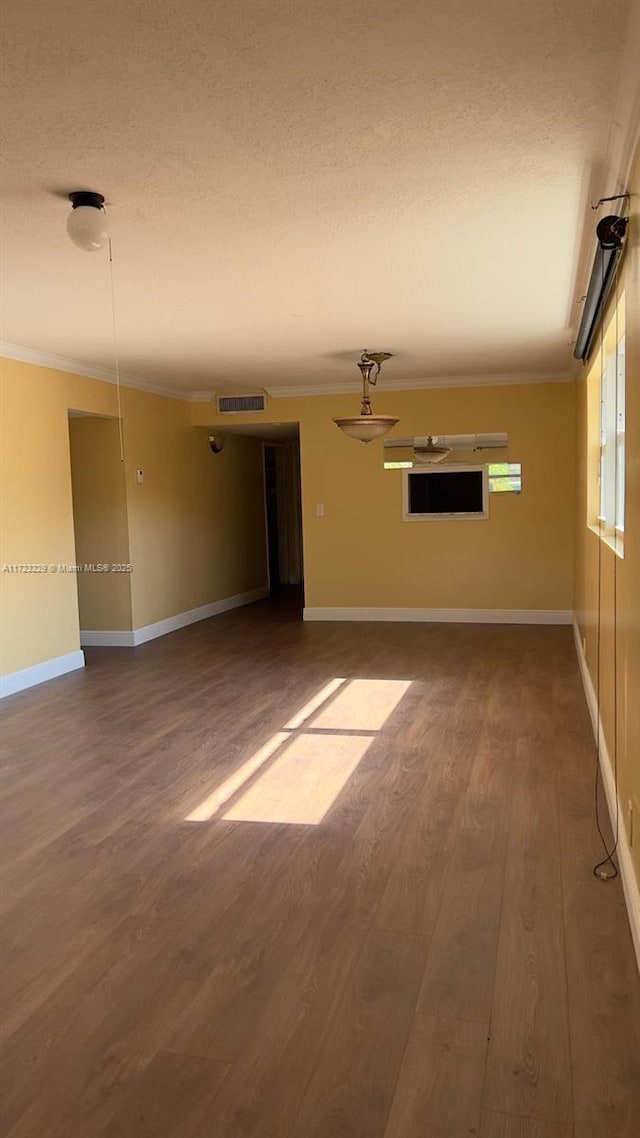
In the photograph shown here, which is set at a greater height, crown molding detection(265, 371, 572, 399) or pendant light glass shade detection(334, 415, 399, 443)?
crown molding detection(265, 371, 572, 399)

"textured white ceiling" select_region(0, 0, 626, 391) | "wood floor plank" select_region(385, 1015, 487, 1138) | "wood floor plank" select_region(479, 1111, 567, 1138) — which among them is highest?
"textured white ceiling" select_region(0, 0, 626, 391)

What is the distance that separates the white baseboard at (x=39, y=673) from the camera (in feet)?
19.4

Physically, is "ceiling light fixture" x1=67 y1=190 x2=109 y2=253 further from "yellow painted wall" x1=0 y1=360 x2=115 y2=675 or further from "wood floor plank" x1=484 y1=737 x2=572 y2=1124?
"yellow painted wall" x1=0 y1=360 x2=115 y2=675

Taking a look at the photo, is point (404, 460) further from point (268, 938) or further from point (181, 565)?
point (268, 938)

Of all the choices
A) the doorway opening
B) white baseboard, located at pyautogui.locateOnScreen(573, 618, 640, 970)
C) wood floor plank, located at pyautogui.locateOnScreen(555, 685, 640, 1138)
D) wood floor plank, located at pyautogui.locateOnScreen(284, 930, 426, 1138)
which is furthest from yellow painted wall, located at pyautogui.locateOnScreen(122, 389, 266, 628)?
wood floor plank, located at pyautogui.locateOnScreen(284, 930, 426, 1138)

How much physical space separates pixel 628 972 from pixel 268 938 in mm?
1040

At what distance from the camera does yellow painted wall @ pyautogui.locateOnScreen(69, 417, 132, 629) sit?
7.53m

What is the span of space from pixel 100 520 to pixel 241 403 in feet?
6.60

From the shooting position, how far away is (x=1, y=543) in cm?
582

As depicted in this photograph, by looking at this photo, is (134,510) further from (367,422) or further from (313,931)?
(313,931)

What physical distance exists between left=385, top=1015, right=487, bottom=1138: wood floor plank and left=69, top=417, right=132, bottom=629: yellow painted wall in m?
6.01

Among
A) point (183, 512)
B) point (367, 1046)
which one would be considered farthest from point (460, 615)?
point (367, 1046)

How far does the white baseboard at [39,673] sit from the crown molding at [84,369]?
224cm

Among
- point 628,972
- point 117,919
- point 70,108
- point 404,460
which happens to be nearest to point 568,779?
point 628,972
